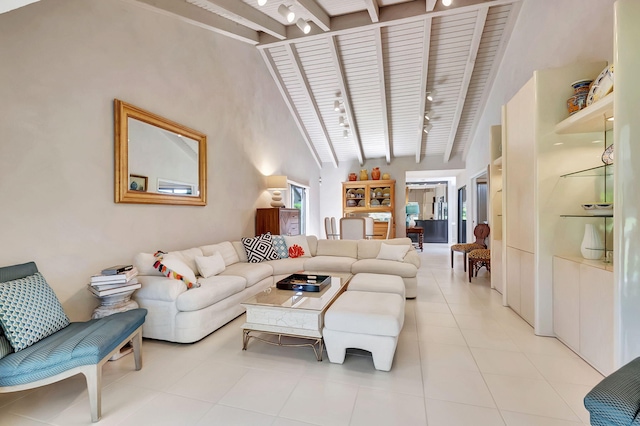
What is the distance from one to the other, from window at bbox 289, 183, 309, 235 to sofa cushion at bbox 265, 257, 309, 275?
113 inches

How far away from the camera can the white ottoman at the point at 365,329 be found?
2012 millimetres

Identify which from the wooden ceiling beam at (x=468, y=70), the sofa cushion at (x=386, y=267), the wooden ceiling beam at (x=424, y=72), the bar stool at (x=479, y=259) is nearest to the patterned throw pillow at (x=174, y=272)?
the sofa cushion at (x=386, y=267)

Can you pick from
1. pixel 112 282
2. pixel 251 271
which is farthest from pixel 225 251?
pixel 112 282

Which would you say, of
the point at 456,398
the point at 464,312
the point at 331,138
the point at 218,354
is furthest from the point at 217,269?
the point at 331,138

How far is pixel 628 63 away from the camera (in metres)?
1.61

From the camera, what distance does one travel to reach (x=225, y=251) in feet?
12.6

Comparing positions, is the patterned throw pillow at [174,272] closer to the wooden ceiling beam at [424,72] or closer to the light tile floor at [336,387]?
the light tile floor at [336,387]

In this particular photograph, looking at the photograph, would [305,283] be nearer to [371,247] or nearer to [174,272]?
[174,272]

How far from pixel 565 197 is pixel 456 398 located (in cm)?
205

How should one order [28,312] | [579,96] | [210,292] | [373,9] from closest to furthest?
1. [28,312]
2. [579,96]
3. [210,292]
4. [373,9]

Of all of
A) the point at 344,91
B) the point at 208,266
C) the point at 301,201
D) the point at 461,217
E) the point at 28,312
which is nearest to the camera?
the point at 28,312

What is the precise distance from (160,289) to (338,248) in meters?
2.76

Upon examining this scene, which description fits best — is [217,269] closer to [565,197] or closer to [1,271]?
[1,271]

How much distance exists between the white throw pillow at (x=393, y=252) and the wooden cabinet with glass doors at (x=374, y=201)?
4.02m
